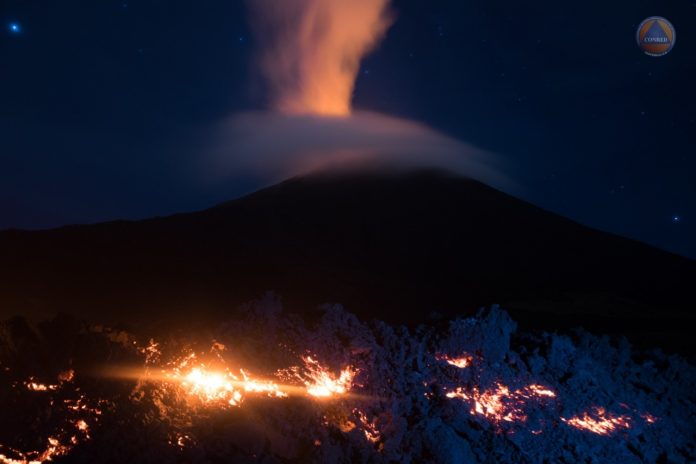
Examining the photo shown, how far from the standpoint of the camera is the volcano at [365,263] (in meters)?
9.41

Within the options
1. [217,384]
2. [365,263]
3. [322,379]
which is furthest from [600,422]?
[365,263]

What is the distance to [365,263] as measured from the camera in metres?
26.1

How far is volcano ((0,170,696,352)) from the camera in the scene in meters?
9.41

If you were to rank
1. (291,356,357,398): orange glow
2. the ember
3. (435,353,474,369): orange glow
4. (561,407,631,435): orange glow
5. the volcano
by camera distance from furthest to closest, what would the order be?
the volcano → (435,353,474,369): orange glow → (291,356,357,398): orange glow → (561,407,631,435): orange glow → the ember

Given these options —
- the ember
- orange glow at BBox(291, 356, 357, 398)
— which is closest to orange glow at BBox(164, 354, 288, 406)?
the ember

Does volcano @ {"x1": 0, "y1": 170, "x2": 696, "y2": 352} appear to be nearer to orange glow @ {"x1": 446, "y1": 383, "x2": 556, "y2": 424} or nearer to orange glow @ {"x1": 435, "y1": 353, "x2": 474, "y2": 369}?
orange glow @ {"x1": 435, "y1": 353, "x2": 474, "y2": 369}

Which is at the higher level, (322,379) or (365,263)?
(365,263)

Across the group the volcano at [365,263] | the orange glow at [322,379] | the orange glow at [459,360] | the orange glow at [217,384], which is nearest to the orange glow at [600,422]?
the orange glow at [459,360]

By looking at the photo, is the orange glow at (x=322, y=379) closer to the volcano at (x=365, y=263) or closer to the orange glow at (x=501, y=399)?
the orange glow at (x=501, y=399)

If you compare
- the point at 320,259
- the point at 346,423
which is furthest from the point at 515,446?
the point at 320,259

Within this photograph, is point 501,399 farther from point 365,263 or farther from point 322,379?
point 365,263

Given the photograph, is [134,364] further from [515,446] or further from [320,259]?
[320,259]

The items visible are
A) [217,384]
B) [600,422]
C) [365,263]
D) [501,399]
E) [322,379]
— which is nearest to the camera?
[600,422]

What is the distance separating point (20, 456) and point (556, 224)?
44.4 m
